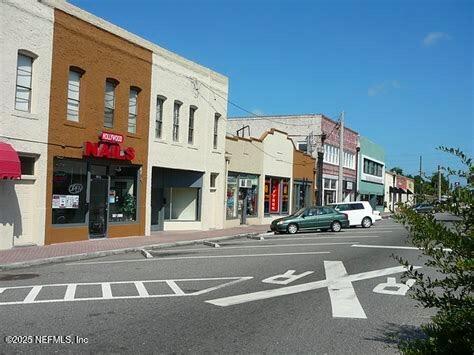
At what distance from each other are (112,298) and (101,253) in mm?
7024

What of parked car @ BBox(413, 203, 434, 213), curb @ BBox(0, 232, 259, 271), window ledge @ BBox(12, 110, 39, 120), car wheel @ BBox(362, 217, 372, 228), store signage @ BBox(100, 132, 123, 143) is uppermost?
window ledge @ BBox(12, 110, 39, 120)

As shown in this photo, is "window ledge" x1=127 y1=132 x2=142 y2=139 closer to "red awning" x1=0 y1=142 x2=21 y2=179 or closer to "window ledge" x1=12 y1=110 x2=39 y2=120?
"window ledge" x1=12 y1=110 x2=39 y2=120

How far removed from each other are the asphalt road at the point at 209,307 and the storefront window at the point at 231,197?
1465cm

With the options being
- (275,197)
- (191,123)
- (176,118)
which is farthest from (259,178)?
(176,118)

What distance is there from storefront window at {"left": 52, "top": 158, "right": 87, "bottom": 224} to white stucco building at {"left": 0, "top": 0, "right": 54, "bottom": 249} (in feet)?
2.50

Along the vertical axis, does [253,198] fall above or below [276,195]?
below

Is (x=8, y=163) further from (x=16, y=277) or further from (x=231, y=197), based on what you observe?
(x=231, y=197)

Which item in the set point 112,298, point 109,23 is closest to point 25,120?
point 109,23

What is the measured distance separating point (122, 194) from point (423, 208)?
17.6 m

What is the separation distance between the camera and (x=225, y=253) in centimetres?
1673

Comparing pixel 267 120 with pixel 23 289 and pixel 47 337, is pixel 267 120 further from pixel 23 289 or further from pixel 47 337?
pixel 47 337

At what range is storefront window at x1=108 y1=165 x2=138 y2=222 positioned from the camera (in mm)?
20344

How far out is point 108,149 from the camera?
19188 mm

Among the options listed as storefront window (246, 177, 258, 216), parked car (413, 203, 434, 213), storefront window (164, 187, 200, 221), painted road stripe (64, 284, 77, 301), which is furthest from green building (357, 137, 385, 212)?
parked car (413, 203, 434, 213)
